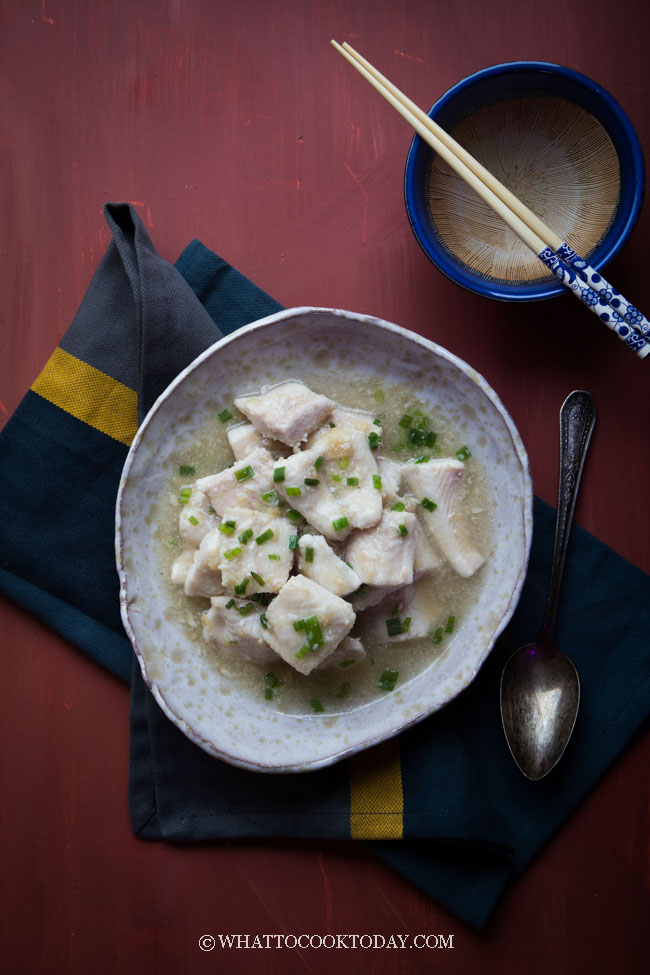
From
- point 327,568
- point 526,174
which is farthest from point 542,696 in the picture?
point 526,174

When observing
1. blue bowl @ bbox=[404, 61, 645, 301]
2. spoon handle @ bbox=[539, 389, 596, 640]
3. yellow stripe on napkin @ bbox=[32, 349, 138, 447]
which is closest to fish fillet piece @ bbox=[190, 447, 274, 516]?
yellow stripe on napkin @ bbox=[32, 349, 138, 447]

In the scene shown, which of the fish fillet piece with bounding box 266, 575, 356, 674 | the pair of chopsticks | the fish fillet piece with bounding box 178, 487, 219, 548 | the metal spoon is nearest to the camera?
the fish fillet piece with bounding box 266, 575, 356, 674

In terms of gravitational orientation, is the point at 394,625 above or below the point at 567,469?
below

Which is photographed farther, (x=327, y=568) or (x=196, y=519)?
(x=196, y=519)

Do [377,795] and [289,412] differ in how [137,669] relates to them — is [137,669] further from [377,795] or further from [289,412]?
[289,412]

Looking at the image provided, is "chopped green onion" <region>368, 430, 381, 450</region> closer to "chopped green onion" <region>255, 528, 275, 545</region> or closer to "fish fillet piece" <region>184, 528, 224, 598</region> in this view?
"chopped green onion" <region>255, 528, 275, 545</region>

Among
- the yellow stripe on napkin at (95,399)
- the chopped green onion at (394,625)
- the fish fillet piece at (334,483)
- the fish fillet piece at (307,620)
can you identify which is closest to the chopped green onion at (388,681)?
the chopped green onion at (394,625)

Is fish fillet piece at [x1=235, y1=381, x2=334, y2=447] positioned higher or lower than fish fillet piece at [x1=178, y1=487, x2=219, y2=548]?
higher

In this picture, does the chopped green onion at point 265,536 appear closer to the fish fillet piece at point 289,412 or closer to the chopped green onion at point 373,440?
the fish fillet piece at point 289,412
